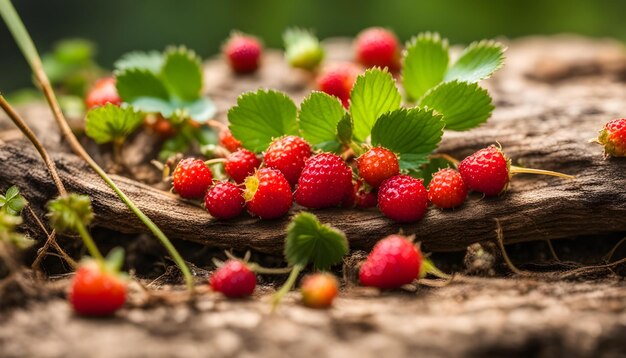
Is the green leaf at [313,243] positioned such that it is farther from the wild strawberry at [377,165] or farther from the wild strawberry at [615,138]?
the wild strawberry at [615,138]

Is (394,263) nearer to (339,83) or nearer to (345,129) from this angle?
(345,129)

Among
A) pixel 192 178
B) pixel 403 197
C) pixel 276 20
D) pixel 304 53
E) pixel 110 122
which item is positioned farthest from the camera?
pixel 276 20

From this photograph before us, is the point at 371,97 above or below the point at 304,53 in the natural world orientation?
below

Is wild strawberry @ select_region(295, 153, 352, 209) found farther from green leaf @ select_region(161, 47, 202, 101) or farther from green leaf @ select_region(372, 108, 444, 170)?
green leaf @ select_region(161, 47, 202, 101)

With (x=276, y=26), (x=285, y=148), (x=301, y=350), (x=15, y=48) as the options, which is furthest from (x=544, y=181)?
(x=15, y=48)

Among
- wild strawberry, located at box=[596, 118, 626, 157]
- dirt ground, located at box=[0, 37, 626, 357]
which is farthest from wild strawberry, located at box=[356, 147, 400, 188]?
wild strawberry, located at box=[596, 118, 626, 157]

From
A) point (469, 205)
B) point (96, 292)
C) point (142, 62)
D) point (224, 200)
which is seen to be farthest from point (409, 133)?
point (142, 62)

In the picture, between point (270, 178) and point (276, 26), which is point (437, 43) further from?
point (276, 26)
